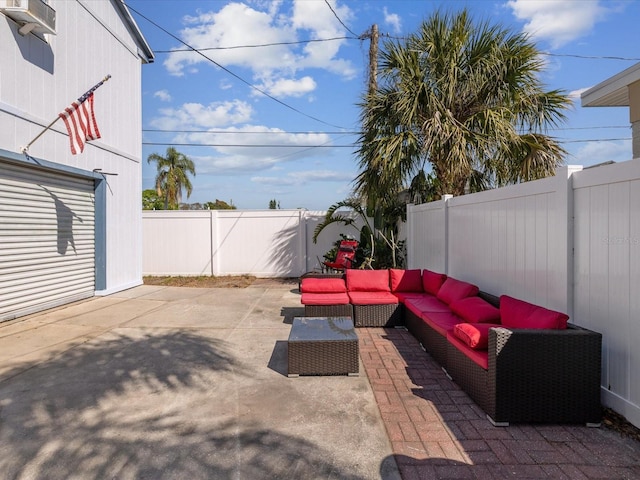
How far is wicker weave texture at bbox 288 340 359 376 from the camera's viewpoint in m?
3.81

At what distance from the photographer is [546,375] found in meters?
2.79

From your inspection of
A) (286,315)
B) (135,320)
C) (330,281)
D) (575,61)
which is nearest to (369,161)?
(330,281)

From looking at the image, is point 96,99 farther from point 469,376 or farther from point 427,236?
point 469,376

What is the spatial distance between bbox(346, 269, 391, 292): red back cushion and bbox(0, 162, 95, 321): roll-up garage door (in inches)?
224

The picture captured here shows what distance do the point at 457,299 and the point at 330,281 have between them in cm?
220

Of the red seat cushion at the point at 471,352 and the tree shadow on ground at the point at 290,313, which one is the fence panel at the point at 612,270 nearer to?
the red seat cushion at the point at 471,352

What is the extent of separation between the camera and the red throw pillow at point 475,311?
384cm

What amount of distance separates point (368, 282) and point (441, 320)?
6.52 feet

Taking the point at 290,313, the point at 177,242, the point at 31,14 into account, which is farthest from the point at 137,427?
the point at 177,242

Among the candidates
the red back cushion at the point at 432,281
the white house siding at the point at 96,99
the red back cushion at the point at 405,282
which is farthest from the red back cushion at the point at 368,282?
the white house siding at the point at 96,99

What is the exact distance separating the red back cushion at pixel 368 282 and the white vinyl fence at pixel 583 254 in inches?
64.1

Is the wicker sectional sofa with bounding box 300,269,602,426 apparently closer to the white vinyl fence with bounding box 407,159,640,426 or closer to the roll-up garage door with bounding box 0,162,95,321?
the white vinyl fence with bounding box 407,159,640,426

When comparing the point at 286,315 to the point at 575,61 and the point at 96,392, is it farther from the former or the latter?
the point at 575,61

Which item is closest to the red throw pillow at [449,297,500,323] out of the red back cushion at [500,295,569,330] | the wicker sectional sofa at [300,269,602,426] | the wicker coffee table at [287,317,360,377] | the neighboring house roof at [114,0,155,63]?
the wicker sectional sofa at [300,269,602,426]
